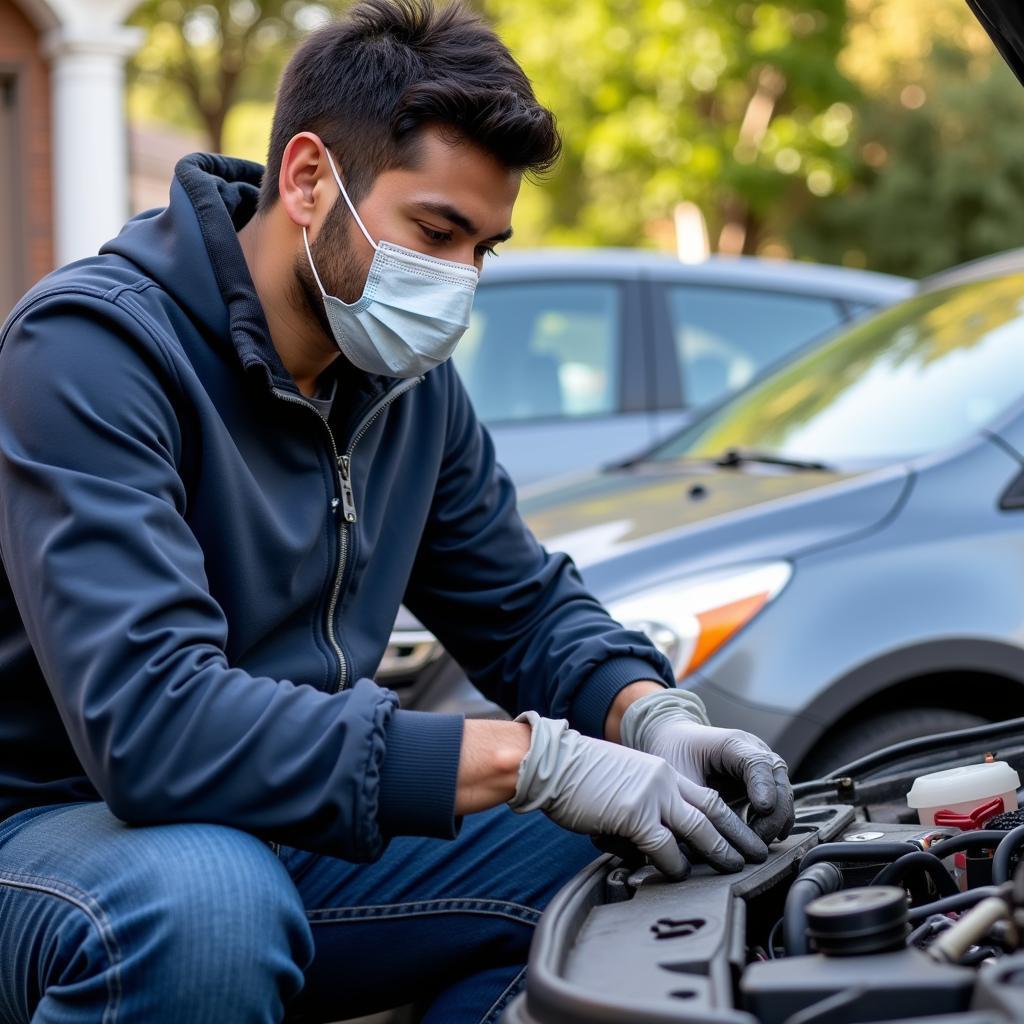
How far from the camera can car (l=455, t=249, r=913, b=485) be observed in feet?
20.4

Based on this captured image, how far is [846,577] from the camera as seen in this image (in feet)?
11.1

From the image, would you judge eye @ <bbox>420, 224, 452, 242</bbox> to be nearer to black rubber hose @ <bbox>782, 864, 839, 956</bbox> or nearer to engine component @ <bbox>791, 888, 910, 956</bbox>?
black rubber hose @ <bbox>782, 864, 839, 956</bbox>

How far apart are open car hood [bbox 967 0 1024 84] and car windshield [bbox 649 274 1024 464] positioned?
195 centimetres

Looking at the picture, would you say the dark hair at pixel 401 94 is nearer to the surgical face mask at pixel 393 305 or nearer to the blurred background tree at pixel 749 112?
the surgical face mask at pixel 393 305

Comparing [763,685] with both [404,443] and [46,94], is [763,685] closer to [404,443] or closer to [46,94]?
[404,443]

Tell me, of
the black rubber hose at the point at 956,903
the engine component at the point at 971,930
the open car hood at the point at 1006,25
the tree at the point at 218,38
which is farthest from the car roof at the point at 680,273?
the tree at the point at 218,38

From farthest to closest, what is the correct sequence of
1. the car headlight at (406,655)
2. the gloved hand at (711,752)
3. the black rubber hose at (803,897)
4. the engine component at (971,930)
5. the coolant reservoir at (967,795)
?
the car headlight at (406,655)
the coolant reservoir at (967,795)
the gloved hand at (711,752)
the black rubber hose at (803,897)
the engine component at (971,930)

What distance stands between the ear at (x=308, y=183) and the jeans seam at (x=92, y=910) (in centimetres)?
100

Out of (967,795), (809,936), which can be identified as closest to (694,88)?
(967,795)

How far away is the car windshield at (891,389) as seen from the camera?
3867mm

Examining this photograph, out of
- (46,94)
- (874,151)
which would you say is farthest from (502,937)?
(874,151)

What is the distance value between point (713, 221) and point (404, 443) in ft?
71.0

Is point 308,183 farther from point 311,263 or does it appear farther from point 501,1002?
point 501,1002

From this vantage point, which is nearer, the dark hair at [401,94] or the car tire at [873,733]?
the dark hair at [401,94]
